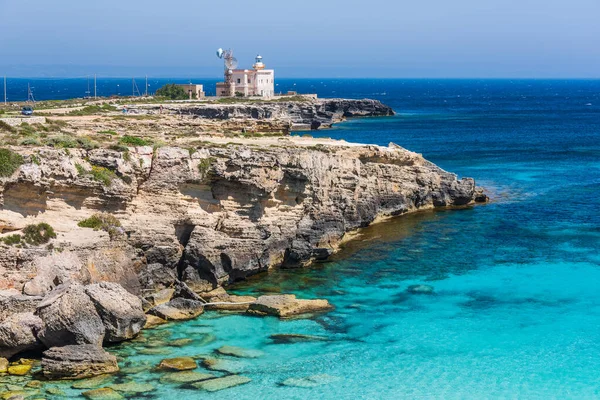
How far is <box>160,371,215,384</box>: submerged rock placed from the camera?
2130cm

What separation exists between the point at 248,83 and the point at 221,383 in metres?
89.7

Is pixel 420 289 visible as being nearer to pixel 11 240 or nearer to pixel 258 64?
pixel 11 240

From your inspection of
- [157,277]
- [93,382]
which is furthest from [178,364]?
[157,277]

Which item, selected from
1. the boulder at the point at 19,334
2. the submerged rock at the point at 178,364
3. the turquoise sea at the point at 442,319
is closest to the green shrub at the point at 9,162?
the boulder at the point at 19,334

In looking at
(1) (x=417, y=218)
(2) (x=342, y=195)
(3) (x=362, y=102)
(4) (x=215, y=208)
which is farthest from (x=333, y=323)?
(3) (x=362, y=102)

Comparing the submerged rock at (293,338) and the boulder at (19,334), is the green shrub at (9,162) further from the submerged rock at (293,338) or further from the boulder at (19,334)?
the submerged rock at (293,338)

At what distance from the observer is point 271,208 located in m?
33.3

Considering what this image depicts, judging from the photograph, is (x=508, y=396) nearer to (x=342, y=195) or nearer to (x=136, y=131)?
(x=342, y=195)

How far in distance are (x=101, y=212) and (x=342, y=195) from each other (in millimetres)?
13533

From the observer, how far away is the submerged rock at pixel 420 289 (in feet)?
98.7

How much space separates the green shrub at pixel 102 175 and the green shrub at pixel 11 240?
12.9ft

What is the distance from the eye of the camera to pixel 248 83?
108 meters

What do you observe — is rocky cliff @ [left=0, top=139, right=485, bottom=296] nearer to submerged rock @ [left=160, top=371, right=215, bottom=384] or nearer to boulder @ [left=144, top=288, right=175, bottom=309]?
boulder @ [left=144, top=288, right=175, bottom=309]

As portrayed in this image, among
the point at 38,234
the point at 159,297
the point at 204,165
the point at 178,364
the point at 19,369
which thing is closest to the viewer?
the point at 19,369
